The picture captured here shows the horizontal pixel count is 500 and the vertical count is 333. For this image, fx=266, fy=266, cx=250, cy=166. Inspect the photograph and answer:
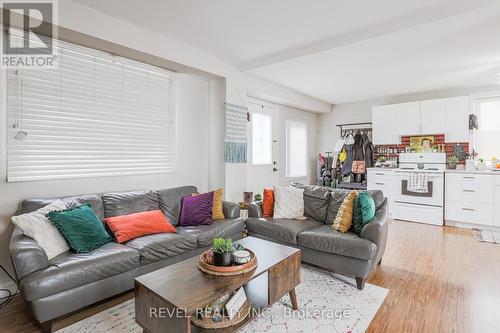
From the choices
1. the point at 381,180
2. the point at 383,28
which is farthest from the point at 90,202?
the point at 381,180

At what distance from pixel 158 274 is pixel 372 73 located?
161 inches

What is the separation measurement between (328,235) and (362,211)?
43cm

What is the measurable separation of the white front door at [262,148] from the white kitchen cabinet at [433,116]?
9.02 feet

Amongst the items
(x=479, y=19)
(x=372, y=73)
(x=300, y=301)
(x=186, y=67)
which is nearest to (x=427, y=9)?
(x=479, y=19)

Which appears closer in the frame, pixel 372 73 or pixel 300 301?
pixel 300 301

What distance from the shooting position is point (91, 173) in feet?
9.39

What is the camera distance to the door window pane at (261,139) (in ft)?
16.2

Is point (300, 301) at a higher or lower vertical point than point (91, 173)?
lower

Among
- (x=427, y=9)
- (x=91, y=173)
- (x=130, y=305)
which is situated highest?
(x=427, y=9)

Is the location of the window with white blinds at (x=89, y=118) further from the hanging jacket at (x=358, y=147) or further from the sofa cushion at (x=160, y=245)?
the hanging jacket at (x=358, y=147)

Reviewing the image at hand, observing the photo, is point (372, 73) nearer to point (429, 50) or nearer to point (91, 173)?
point (429, 50)

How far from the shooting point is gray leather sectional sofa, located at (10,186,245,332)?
176 centimetres

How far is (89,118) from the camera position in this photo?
283cm

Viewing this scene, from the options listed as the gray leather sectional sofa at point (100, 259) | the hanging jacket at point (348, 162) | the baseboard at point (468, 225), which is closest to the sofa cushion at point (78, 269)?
the gray leather sectional sofa at point (100, 259)
